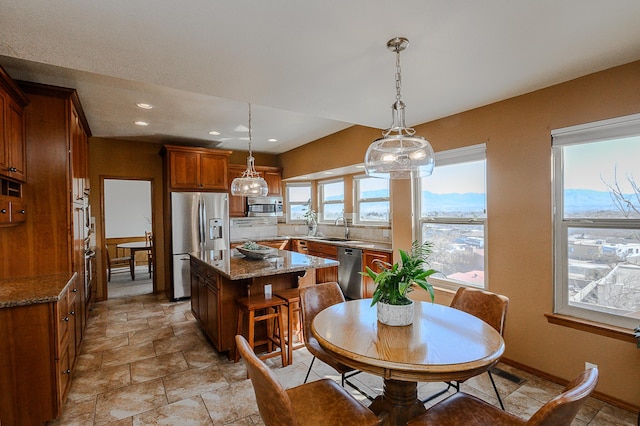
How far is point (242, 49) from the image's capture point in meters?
1.96

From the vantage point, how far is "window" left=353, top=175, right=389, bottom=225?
5.07 metres

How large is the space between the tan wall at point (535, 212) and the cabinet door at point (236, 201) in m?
4.01

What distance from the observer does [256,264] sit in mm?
3135

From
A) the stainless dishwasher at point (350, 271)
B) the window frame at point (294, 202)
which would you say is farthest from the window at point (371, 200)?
the window frame at point (294, 202)

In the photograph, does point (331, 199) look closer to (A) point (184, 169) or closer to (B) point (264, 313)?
(A) point (184, 169)

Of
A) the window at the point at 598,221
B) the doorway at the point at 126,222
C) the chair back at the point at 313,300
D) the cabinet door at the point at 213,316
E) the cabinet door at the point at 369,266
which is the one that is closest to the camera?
the window at the point at 598,221

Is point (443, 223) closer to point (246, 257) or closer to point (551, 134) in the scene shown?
point (551, 134)

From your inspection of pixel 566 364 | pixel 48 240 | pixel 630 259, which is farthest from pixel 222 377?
pixel 630 259

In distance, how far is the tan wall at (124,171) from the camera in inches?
195

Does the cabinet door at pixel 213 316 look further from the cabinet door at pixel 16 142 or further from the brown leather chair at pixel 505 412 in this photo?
the brown leather chair at pixel 505 412

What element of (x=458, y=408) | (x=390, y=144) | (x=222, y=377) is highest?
(x=390, y=144)

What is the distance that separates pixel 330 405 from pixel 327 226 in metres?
4.68

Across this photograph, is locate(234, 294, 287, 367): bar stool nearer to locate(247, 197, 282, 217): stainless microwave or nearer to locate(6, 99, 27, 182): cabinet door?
locate(6, 99, 27, 182): cabinet door

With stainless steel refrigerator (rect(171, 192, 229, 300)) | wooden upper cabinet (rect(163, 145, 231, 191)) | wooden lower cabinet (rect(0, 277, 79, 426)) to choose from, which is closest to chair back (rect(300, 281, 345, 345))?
wooden lower cabinet (rect(0, 277, 79, 426))
